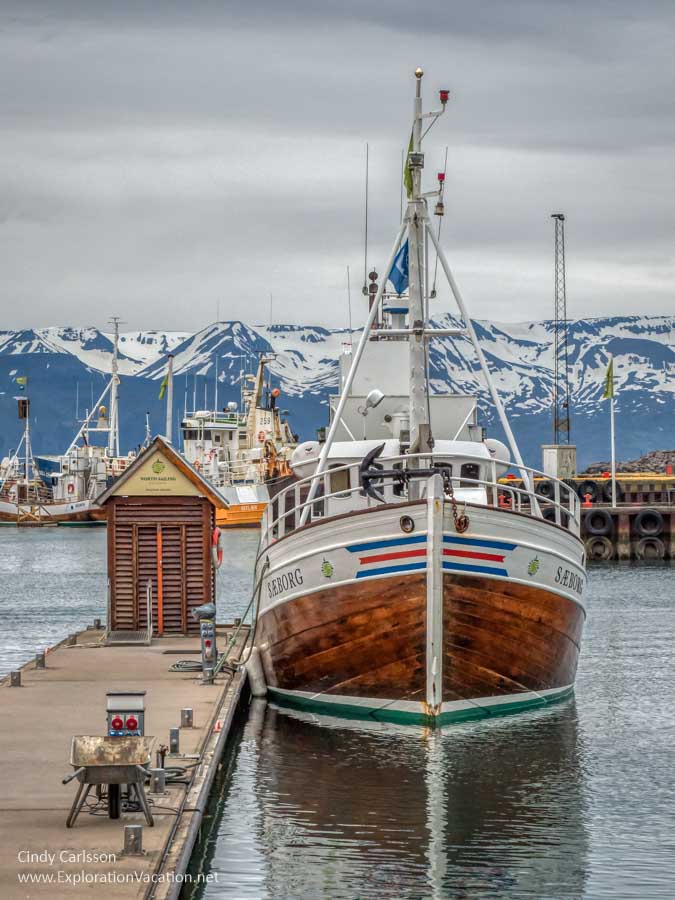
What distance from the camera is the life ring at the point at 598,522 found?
237ft

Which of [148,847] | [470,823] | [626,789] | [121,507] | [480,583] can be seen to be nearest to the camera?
[148,847]

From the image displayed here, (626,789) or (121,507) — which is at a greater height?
(121,507)

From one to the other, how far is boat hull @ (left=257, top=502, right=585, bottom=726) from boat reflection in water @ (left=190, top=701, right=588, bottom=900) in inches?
Answer: 16.2

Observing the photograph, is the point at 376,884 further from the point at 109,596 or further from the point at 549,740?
the point at 109,596

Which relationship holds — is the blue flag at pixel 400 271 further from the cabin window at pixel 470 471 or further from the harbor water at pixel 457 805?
the harbor water at pixel 457 805

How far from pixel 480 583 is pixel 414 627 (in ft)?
3.89

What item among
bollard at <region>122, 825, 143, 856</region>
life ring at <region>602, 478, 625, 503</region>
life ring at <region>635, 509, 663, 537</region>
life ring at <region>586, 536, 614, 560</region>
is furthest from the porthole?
life ring at <region>602, 478, 625, 503</region>

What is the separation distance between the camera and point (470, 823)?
56.4 ft

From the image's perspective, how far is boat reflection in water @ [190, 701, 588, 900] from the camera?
15062 millimetres

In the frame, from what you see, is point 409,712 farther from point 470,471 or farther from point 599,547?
point 599,547

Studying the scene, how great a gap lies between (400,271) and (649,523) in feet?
166

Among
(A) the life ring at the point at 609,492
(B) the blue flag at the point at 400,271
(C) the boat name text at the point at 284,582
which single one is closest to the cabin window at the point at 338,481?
(C) the boat name text at the point at 284,582

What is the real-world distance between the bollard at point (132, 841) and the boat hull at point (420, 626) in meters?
9.18

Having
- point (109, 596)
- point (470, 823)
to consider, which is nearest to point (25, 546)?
point (109, 596)
